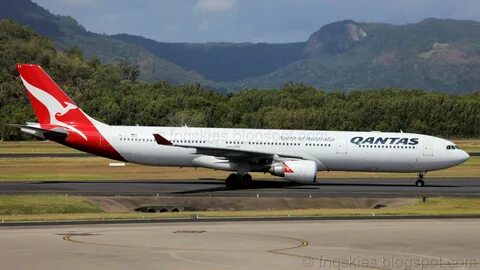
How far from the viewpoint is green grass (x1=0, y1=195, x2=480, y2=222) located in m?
38.0

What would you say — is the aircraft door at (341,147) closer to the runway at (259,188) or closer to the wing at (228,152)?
the runway at (259,188)

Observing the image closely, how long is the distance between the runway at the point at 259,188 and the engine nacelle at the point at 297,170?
0.81 metres

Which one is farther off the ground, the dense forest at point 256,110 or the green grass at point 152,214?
the dense forest at point 256,110

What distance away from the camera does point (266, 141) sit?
182 feet

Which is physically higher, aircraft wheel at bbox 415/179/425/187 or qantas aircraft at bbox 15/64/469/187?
qantas aircraft at bbox 15/64/469/187

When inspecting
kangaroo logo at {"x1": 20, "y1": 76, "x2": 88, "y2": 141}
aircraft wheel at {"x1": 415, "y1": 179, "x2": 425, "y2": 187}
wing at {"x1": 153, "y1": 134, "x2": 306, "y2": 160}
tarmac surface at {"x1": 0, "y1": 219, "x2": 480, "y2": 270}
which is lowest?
tarmac surface at {"x1": 0, "y1": 219, "x2": 480, "y2": 270}

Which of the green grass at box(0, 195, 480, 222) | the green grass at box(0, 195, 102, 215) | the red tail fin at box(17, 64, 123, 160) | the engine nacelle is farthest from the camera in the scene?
the red tail fin at box(17, 64, 123, 160)

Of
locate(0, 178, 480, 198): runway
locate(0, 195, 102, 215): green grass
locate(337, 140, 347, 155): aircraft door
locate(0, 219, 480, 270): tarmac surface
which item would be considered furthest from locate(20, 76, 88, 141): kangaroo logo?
locate(0, 219, 480, 270): tarmac surface

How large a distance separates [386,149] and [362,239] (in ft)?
84.2

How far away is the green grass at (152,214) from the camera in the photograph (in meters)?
38.0

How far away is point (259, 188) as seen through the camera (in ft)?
176

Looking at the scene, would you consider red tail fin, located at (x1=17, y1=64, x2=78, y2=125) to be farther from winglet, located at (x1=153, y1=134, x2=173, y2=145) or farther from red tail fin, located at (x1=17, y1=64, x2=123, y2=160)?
winglet, located at (x1=153, y1=134, x2=173, y2=145)

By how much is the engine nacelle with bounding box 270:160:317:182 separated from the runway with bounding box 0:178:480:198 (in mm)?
814

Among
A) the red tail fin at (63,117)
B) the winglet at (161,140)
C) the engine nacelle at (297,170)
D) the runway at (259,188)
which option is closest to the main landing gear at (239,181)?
the runway at (259,188)
